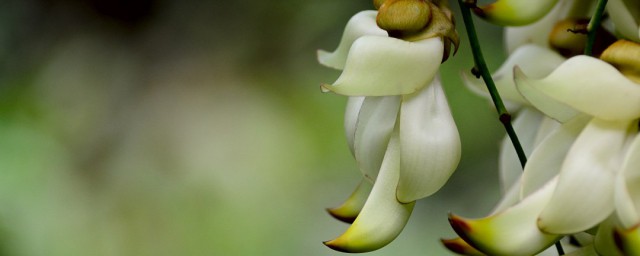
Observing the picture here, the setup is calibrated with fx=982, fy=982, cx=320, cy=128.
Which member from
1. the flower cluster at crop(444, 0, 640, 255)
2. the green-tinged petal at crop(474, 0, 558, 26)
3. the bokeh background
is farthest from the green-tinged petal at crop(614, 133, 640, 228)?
the bokeh background

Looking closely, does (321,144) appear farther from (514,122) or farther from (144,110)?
(514,122)

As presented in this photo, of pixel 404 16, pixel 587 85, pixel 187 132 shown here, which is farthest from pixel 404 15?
pixel 187 132

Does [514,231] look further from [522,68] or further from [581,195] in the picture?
[522,68]

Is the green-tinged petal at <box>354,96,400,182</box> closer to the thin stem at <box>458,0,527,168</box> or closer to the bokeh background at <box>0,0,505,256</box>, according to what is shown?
the thin stem at <box>458,0,527,168</box>

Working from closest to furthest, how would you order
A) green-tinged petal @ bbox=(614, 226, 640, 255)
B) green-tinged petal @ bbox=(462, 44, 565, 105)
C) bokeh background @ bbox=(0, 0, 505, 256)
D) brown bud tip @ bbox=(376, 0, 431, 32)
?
green-tinged petal @ bbox=(614, 226, 640, 255) → brown bud tip @ bbox=(376, 0, 431, 32) → green-tinged petal @ bbox=(462, 44, 565, 105) → bokeh background @ bbox=(0, 0, 505, 256)

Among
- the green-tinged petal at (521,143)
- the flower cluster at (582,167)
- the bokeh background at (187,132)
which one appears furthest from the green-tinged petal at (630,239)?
the bokeh background at (187,132)

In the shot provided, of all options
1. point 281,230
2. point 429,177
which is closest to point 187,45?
point 281,230
